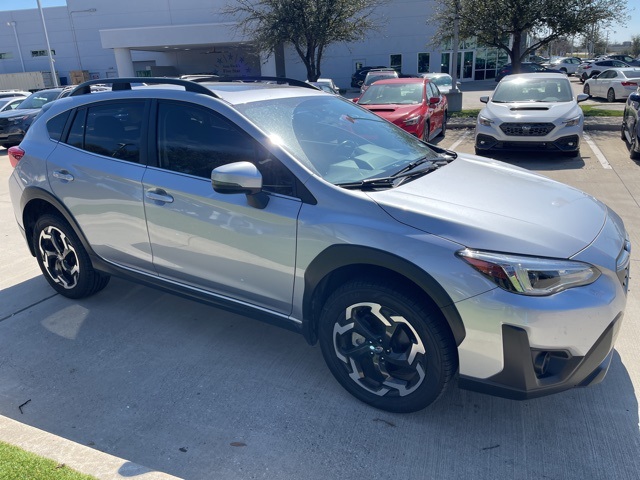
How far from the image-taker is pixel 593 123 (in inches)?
521

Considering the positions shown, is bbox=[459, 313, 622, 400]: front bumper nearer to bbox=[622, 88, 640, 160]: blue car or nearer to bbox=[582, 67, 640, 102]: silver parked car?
bbox=[622, 88, 640, 160]: blue car

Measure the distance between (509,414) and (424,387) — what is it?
0.61m

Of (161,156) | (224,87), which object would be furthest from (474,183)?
(161,156)

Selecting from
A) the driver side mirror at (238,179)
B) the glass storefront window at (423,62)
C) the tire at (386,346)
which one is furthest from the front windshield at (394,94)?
the glass storefront window at (423,62)

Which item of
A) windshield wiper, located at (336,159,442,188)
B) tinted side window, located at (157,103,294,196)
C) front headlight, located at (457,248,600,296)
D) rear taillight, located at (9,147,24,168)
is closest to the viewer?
front headlight, located at (457,248,600,296)

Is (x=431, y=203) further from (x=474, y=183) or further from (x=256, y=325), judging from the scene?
(x=256, y=325)

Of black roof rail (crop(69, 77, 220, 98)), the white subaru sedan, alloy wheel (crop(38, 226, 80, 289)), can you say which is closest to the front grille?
the white subaru sedan

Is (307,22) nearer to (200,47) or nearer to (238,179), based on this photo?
(238,179)

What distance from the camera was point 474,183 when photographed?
311cm

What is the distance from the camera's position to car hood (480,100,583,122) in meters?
9.22

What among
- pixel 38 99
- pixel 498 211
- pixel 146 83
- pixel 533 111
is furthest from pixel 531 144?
pixel 38 99

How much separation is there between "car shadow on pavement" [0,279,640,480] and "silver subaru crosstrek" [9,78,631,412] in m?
0.30

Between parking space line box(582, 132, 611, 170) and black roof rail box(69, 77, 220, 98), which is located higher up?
black roof rail box(69, 77, 220, 98)

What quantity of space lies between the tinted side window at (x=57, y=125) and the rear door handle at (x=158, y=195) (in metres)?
1.24
